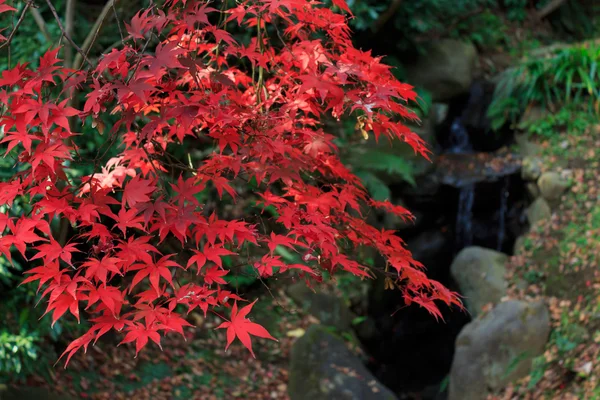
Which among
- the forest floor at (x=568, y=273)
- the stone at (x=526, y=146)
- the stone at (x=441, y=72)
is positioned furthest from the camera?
the stone at (x=441, y=72)

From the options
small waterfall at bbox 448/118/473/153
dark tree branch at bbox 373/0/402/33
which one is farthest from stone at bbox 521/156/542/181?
dark tree branch at bbox 373/0/402/33

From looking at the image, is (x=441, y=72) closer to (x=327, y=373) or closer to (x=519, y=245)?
(x=519, y=245)

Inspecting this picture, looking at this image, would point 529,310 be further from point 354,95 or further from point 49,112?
point 49,112

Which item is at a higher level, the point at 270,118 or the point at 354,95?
the point at 354,95

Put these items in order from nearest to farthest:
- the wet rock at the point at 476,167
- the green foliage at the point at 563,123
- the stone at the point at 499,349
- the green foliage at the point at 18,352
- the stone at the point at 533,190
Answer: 1. the green foliage at the point at 18,352
2. the stone at the point at 499,349
3. the stone at the point at 533,190
4. the green foliage at the point at 563,123
5. the wet rock at the point at 476,167

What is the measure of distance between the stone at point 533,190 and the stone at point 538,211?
9cm

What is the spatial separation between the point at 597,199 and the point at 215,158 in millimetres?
4688

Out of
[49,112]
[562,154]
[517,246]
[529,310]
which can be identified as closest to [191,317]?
[529,310]

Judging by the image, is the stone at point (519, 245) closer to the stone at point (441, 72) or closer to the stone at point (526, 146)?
the stone at point (526, 146)

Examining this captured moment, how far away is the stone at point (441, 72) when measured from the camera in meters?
8.10

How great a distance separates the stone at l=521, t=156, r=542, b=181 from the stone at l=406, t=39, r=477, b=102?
2.05 m

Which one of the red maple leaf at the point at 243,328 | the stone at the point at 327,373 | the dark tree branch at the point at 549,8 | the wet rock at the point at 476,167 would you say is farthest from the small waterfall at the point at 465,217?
A: the red maple leaf at the point at 243,328

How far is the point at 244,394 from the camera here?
15.6 feet

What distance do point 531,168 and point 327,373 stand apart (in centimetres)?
333
